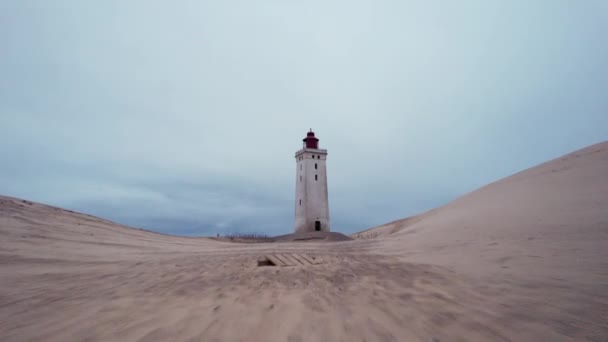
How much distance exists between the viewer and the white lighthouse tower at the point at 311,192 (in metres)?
27.6

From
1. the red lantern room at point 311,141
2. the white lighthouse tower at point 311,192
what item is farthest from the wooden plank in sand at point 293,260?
the red lantern room at point 311,141

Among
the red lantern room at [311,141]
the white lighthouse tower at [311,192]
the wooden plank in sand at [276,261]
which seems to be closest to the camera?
the wooden plank in sand at [276,261]

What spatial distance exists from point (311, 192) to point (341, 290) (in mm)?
23380

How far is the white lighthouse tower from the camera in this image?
27.6 metres

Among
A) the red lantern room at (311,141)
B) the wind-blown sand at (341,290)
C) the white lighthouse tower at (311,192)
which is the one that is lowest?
the wind-blown sand at (341,290)

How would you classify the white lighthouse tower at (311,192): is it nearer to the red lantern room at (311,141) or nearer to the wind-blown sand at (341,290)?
the red lantern room at (311,141)

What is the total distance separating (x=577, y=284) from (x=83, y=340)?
547cm

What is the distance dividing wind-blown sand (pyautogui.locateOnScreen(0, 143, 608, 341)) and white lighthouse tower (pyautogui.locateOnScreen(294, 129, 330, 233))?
19.6m

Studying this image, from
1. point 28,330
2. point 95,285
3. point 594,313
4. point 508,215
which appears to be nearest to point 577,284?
point 594,313

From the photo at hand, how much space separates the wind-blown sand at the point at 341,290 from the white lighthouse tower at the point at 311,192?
1964cm

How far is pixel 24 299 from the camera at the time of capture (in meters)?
4.27

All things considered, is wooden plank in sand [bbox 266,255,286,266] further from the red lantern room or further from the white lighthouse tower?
the red lantern room

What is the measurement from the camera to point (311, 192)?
27.8m

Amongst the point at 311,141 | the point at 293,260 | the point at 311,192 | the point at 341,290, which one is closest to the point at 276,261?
the point at 293,260
